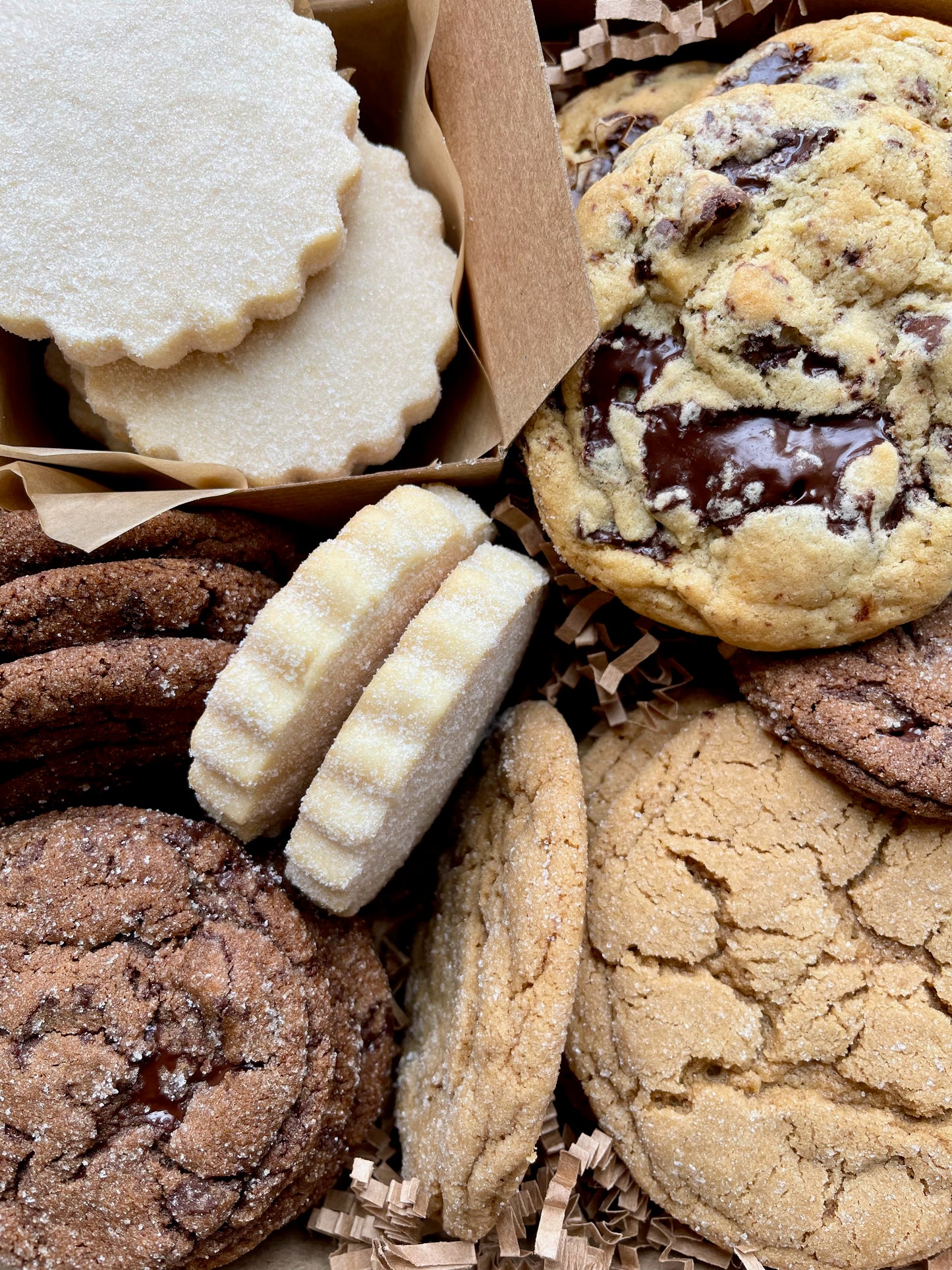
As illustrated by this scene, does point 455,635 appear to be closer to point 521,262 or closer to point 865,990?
point 521,262

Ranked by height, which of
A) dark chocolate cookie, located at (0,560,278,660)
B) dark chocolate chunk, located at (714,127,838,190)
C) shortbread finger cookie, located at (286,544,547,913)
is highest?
dark chocolate chunk, located at (714,127,838,190)

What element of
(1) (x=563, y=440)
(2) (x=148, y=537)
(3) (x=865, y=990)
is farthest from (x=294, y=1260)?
(1) (x=563, y=440)

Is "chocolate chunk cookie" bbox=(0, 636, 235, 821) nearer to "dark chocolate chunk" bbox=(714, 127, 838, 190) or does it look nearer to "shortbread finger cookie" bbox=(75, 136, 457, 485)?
"shortbread finger cookie" bbox=(75, 136, 457, 485)

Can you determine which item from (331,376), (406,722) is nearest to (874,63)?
(331,376)

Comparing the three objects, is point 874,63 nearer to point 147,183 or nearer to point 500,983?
point 147,183

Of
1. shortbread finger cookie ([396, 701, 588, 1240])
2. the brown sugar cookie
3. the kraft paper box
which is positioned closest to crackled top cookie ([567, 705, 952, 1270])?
shortbread finger cookie ([396, 701, 588, 1240])
